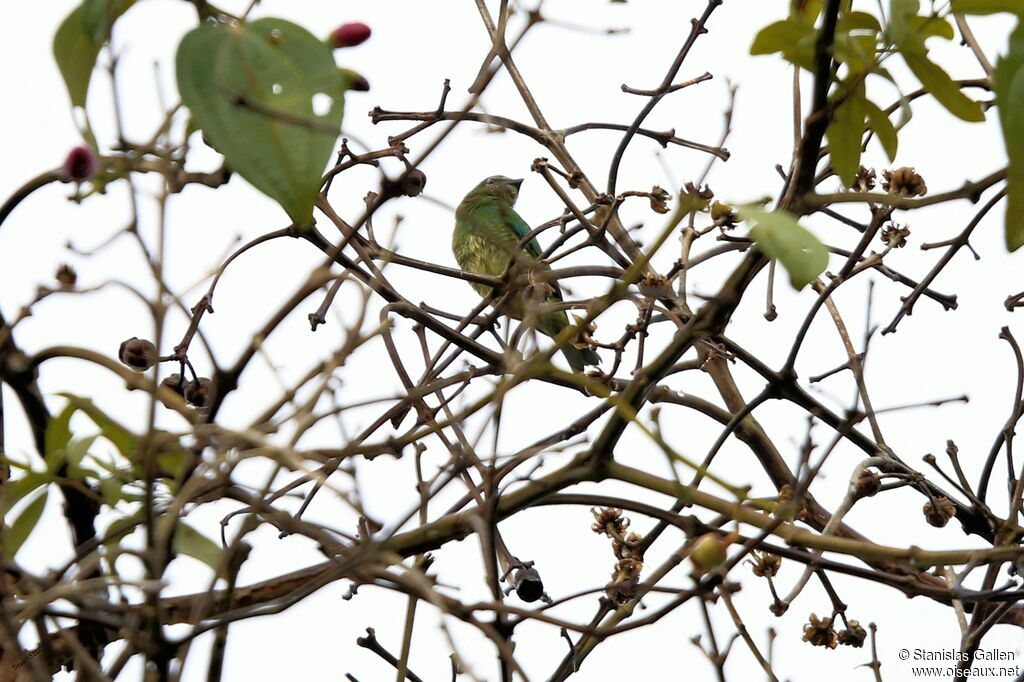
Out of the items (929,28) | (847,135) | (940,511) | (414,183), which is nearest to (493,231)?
(940,511)

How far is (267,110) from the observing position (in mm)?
1017

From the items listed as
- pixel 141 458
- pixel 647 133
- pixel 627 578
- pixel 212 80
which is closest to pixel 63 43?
pixel 212 80

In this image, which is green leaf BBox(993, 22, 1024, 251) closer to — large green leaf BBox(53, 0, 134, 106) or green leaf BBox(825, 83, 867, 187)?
green leaf BBox(825, 83, 867, 187)

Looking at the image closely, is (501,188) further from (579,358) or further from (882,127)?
(882,127)

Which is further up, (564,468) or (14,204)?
(14,204)

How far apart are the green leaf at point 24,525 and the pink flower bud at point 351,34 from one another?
0.64 m

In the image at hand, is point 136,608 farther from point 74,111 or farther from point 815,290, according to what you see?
point 815,290

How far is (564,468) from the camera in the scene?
1461mm

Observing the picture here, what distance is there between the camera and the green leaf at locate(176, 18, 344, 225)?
1.02 meters

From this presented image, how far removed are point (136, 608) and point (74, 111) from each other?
0.51 meters

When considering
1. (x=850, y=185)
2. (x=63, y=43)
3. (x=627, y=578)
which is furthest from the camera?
(x=627, y=578)

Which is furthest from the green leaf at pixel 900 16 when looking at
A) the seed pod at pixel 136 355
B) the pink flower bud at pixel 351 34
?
the seed pod at pixel 136 355

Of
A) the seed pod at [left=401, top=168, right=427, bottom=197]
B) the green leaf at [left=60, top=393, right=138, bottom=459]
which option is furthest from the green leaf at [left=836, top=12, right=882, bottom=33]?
the green leaf at [left=60, top=393, right=138, bottom=459]

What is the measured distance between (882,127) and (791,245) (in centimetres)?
53
